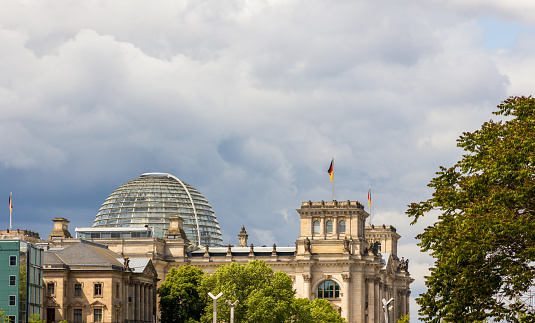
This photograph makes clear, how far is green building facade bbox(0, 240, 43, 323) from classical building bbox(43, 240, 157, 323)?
84.5 ft

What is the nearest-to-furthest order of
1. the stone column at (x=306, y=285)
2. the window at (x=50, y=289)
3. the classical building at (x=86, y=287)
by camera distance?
the window at (x=50, y=289)
the classical building at (x=86, y=287)
the stone column at (x=306, y=285)

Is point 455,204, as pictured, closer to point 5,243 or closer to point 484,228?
point 484,228

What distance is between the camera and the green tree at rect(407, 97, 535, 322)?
2389 inches

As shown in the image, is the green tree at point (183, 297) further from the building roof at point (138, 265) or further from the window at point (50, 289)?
the window at point (50, 289)

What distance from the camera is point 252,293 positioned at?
486 ft

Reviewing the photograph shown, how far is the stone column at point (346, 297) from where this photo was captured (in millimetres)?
197250

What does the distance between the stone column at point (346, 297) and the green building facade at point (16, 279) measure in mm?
81653

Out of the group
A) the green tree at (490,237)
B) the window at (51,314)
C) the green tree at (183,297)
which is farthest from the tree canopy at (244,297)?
the green tree at (490,237)

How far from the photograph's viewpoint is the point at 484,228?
6034 cm

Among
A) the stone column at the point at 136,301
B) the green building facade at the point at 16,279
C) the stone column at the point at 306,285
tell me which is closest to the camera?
the green building facade at the point at 16,279

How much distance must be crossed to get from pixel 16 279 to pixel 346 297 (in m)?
87.4

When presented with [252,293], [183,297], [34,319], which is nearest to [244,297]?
[252,293]

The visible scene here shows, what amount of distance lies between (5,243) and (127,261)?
42445 mm

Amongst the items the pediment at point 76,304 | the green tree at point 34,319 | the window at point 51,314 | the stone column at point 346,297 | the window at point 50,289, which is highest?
the stone column at point 346,297
